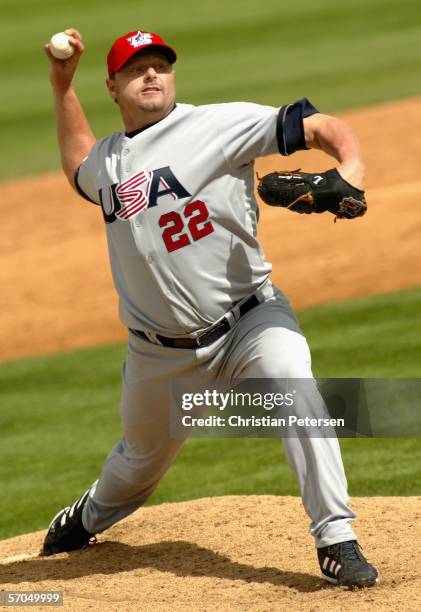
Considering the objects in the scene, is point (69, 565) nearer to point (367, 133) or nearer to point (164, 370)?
point (164, 370)

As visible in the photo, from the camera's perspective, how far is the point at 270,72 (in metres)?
19.5

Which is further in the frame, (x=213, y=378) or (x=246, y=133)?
(x=213, y=378)

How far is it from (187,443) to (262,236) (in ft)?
16.0

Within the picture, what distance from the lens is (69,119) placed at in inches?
206

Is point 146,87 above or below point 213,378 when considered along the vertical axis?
above

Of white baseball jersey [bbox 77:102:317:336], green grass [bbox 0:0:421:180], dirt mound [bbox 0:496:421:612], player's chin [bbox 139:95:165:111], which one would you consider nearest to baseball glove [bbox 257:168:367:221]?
white baseball jersey [bbox 77:102:317:336]

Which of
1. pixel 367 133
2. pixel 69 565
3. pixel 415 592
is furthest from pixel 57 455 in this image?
pixel 367 133

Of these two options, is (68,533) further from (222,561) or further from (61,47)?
(61,47)

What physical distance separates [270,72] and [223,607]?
16124mm

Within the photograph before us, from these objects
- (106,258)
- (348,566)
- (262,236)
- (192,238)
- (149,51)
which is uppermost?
(149,51)

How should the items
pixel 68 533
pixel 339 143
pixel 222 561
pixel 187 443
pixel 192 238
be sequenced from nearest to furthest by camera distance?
1. pixel 339 143
2. pixel 192 238
3. pixel 222 561
4. pixel 68 533
5. pixel 187 443

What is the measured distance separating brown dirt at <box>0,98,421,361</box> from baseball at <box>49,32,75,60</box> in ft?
15.7

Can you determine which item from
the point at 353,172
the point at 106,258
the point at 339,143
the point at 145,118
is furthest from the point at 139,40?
the point at 106,258

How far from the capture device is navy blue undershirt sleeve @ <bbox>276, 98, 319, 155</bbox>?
14.7 ft
